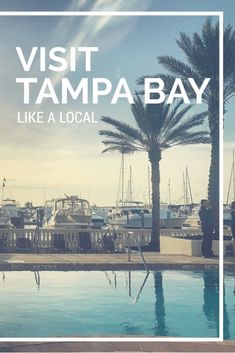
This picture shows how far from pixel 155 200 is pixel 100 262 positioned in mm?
771

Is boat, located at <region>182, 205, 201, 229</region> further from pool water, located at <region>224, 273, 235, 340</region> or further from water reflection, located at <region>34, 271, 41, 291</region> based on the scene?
water reflection, located at <region>34, 271, 41, 291</region>

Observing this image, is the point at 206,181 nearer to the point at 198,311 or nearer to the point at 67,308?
the point at 198,311

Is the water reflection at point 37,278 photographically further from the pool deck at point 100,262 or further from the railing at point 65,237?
the railing at point 65,237

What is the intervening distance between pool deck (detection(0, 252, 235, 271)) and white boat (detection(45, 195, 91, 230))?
287mm

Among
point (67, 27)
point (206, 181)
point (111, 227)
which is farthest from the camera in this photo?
point (111, 227)

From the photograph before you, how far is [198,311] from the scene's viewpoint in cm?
501

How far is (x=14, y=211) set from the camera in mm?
5043

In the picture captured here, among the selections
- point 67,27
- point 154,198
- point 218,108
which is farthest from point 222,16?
point 154,198

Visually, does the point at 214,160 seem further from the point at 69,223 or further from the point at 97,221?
the point at 69,223

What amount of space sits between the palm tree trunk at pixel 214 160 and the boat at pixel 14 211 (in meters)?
1.51

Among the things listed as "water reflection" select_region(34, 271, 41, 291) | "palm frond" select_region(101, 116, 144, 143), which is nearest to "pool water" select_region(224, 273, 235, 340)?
"palm frond" select_region(101, 116, 144, 143)

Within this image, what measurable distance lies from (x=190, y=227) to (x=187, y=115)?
3.60ft

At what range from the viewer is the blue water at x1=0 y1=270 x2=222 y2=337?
4809 millimetres

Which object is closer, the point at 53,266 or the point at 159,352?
the point at 159,352
